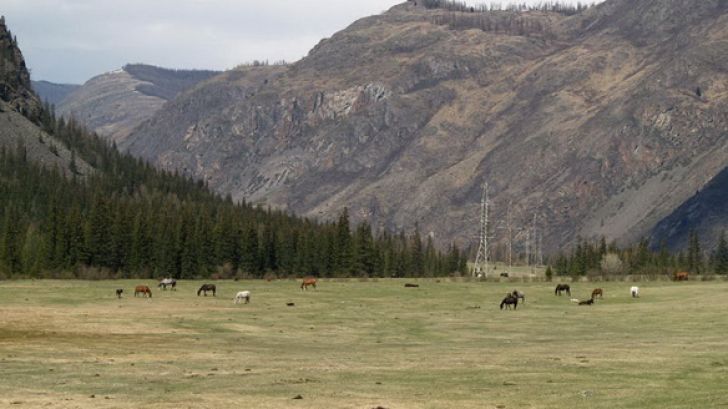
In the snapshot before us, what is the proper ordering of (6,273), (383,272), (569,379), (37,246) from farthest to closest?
1. (383,272)
2. (37,246)
3. (6,273)
4. (569,379)

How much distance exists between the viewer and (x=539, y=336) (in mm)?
64062

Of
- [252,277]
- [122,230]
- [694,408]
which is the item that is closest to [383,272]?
[252,277]

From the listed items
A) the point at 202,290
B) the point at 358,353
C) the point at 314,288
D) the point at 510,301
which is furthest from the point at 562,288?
the point at 358,353

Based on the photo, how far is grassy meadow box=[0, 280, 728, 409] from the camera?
35.5 metres

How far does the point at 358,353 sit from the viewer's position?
52.8m

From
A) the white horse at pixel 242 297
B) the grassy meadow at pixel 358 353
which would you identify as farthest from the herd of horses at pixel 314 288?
the grassy meadow at pixel 358 353

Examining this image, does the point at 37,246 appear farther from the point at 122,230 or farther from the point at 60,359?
the point at 60,359

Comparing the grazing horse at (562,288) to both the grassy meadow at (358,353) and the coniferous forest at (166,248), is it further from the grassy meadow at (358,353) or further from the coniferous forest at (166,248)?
the coniferous forest at (166,248)

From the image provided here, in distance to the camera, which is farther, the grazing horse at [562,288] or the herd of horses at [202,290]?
the grazing horse at [562,288]

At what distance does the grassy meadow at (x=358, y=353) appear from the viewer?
35531 millimetres

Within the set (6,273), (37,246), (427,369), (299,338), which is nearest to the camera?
(427,369)

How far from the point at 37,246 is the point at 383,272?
62.3 meters

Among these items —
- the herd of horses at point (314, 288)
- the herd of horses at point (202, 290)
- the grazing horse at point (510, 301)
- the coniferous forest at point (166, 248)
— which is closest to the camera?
the grazing horse at point (510, 301)

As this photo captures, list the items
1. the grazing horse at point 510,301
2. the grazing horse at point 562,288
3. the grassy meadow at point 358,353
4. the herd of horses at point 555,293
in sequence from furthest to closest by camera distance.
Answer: the grazing horse at point 562,288 → the herd of horses at point 555,293 → the grazing horse at point 510,301 → the grassy meadow at point 358,353
